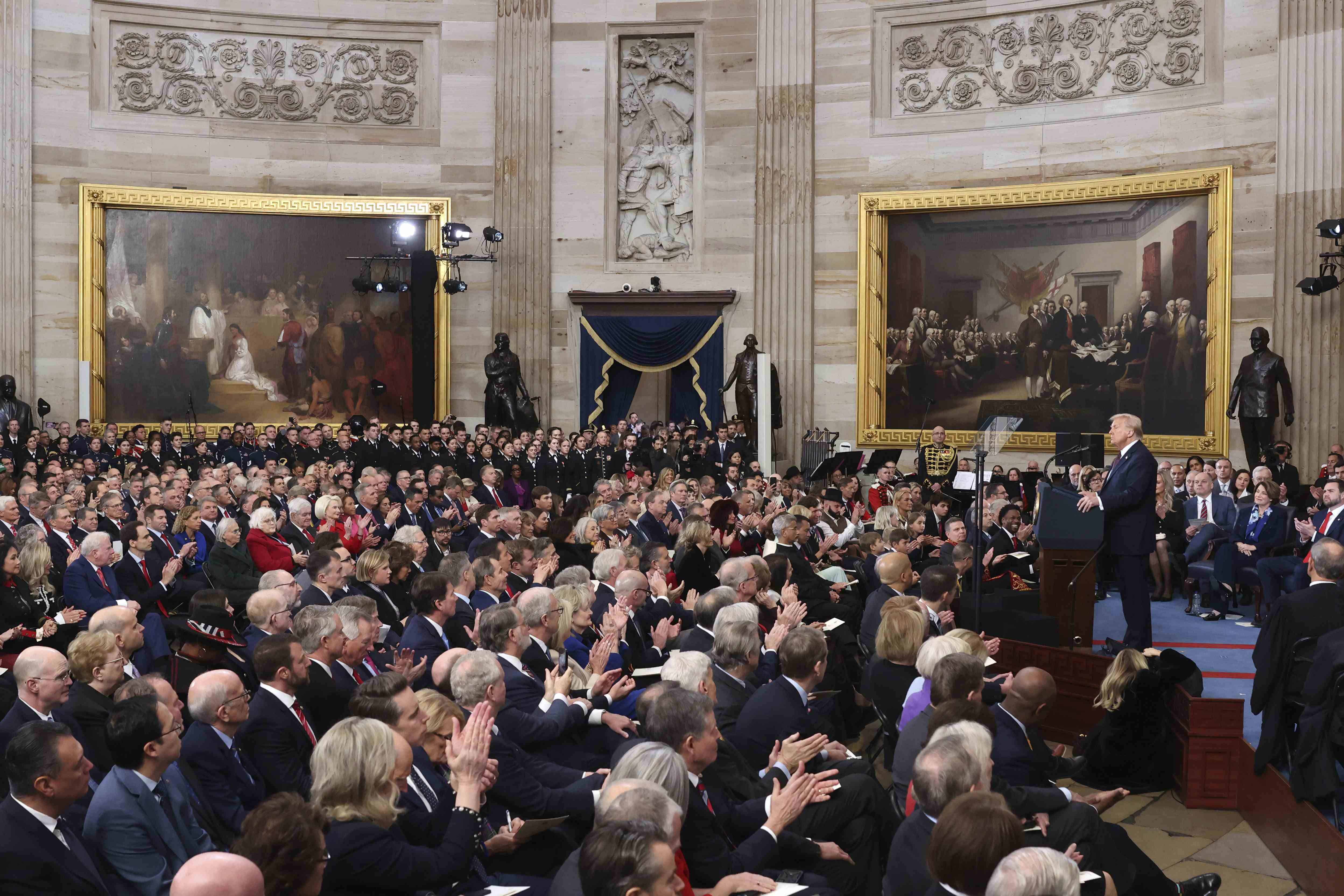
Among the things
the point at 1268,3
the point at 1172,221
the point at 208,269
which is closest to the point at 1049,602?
the point at 1172,221

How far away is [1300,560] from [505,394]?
13799mm

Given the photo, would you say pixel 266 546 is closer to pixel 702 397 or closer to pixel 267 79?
pixel 702 397

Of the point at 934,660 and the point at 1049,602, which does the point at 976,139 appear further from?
the point at 934,660

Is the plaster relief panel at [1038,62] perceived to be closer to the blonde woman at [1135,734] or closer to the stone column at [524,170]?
the stone column at [524,170]

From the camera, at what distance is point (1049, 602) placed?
9383 millimetres

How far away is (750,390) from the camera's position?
843 inches

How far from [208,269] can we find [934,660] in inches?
761

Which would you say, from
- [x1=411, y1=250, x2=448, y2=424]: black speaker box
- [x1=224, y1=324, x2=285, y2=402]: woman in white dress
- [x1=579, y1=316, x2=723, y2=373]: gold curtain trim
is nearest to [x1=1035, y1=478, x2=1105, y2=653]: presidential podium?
[x1=579, y1=316, x2=723, y2=373]: gold curtain trim

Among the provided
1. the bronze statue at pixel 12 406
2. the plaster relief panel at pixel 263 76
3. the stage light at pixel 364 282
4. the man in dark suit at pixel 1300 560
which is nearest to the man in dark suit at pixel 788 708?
the man in dark suit at pixel 1300 560

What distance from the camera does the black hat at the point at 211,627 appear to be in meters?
6.43

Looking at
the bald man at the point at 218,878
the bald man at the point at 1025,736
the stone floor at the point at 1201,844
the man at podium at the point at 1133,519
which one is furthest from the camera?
the man at podium at the point at 1133,519

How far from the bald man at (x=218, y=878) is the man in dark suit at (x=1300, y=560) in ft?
32.8

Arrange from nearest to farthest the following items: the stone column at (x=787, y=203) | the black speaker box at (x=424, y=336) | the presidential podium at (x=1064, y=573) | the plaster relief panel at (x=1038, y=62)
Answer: the presidential podium at (x=1064, y=573) → the plaster relief panel at (x=1038, y=62) → the stone column at (x=787, y=203) → the black speaker box at (x=424, y=336)

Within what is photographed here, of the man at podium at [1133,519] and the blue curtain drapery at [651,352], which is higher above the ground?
the blue curtain drapery at [651,352]
